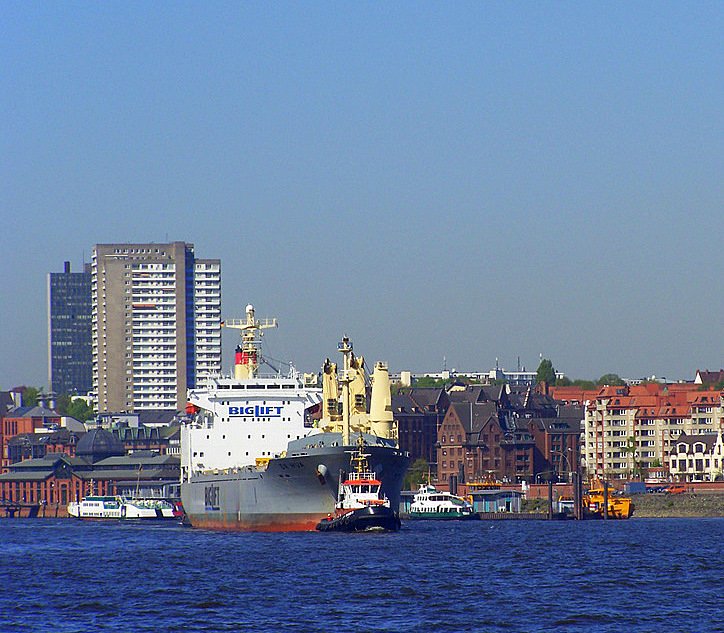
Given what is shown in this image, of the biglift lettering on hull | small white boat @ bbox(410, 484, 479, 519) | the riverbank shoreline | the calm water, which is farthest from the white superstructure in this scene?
the riverbank shoreline

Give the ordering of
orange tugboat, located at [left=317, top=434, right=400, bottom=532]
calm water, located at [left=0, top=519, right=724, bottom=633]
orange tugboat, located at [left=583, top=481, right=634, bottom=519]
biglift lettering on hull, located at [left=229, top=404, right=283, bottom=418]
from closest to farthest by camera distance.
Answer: calm water, located at [left=0, top=519, right=724, bottom=633] → orange tugboat, located at [left=317, top=434, right=400, bottom=532] → biglift lettering on hull, located at [left=229, top=404, right=283, bottom=418] → orange tugboat, located at [left=583, top=481, right=634, bottom=519]

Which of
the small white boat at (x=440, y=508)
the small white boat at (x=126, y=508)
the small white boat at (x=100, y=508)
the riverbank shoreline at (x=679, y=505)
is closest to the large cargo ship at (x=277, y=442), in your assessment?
the small white boat at (x=440, y=508)

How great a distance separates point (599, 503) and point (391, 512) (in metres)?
61.9

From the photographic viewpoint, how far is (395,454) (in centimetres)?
10750

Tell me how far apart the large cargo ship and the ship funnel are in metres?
0.06

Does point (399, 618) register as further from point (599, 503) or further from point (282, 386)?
point (599, 503)

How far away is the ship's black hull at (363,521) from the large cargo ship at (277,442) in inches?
111

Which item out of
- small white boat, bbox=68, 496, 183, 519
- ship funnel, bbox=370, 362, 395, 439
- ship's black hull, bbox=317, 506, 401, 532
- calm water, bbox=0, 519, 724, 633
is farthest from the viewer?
small white boat, bbox=68, 496, 183, 519

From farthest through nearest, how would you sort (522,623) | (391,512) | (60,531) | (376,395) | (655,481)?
(655,481) < (60,531) < (376,395) < (391,512) < (522,623)

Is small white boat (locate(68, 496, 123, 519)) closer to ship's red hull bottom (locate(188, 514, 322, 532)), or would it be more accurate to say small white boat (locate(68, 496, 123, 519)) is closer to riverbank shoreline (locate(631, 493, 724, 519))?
riverbank shoreline (locate(631, 493, 724, 519))

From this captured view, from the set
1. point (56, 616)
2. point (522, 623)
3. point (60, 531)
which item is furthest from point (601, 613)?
point (60, 531)

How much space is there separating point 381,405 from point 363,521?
14.9 metres

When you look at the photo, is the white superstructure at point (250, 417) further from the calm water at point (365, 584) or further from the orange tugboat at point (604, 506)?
the orange tugboat at point (604, 506)

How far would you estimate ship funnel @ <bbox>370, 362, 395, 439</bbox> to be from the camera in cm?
11556
